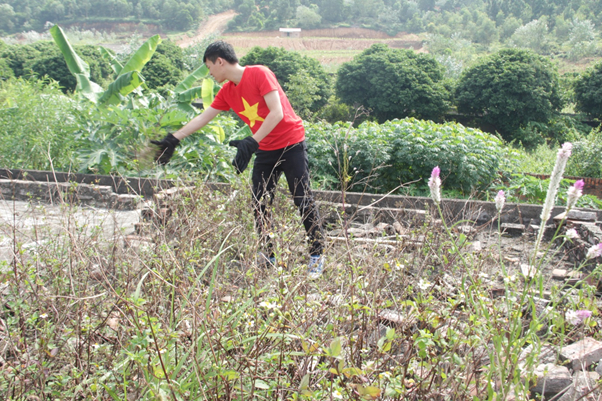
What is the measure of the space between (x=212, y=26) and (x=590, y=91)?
87.1 meters

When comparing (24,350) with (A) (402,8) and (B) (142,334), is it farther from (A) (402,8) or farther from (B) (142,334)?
(A) (402,8)

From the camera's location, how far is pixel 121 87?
21.0ft

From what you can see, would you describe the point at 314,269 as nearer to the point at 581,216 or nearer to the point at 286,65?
the point at 581,216

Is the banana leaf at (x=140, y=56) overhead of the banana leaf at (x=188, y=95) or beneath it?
overhead

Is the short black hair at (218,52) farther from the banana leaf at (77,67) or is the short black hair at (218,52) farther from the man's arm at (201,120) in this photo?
the banana leaf at (77,67)

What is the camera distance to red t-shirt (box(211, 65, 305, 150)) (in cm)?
329

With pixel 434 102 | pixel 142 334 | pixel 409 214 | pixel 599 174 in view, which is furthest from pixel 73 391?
pixel 434 102

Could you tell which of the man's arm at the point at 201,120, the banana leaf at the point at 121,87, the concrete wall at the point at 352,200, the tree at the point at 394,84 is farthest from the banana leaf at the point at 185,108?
the tree at the point at 394,84

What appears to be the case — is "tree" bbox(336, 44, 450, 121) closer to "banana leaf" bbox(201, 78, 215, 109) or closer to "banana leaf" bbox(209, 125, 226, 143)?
"banana leaf" bbox(201, 78, 215, 109)

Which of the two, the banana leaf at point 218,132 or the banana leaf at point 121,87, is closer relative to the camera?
the banana leaf at point 218,132

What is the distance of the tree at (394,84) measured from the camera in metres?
20.0

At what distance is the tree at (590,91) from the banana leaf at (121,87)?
64.4 ft

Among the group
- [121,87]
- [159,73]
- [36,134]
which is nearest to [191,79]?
[121,87]

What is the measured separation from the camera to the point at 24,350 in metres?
1.73
